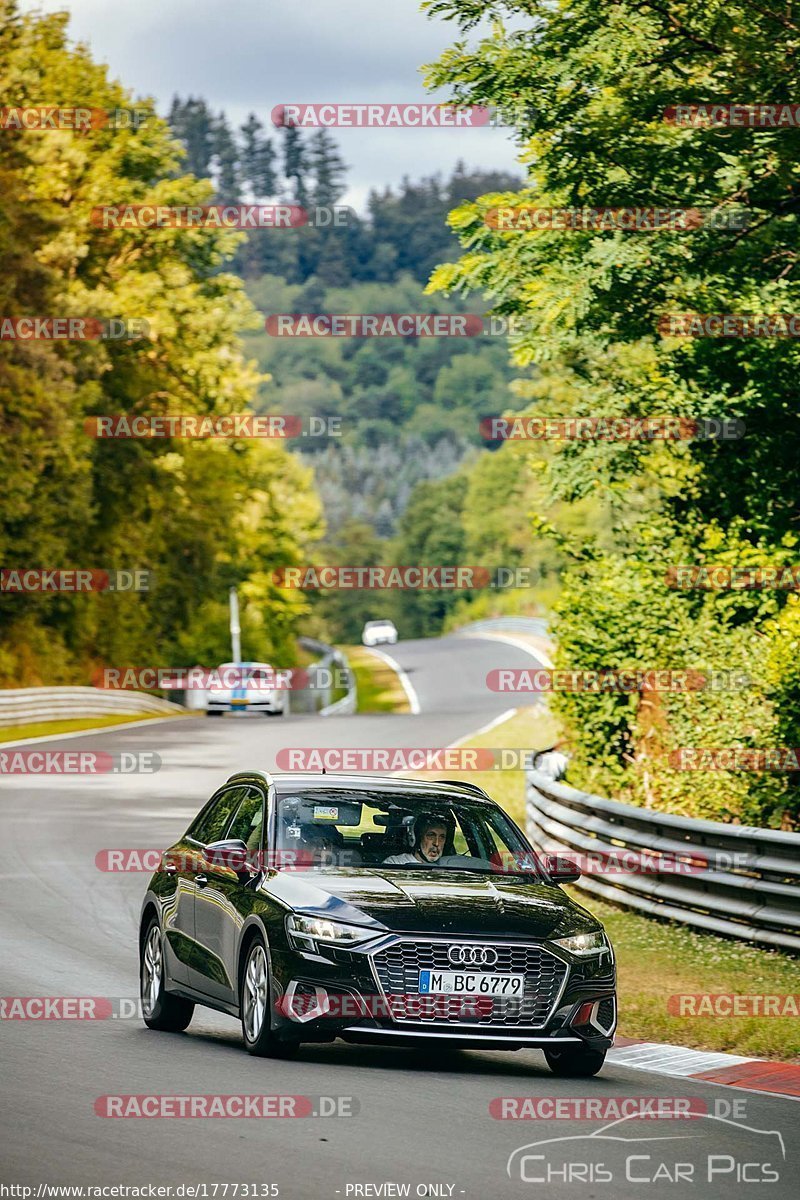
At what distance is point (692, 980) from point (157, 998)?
3825 millimetres

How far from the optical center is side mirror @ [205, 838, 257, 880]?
10.4 metres

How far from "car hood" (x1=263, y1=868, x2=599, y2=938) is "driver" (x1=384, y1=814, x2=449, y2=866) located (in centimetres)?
20

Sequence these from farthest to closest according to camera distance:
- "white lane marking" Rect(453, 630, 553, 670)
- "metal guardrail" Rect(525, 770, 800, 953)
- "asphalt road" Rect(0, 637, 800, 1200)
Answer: "white lane marking" Rect(453, 630, 553, 670)
"metal guardrail" Rect(525, 770, 800, 953)
"asphalt road" Rect(0, 637, 800, 1200)

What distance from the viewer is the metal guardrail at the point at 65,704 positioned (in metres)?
43.9

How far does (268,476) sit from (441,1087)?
68426mm

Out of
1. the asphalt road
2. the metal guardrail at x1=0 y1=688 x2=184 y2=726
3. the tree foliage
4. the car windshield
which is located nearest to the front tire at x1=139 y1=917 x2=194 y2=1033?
the asphalt road

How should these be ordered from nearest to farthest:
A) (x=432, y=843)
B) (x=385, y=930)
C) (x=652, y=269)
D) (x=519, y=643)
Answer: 1. (x=385, y=930)
2. (x=432, y=843)
3. (x=652, y=269)
4. (x=519, y=643)

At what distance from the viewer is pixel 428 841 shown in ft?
35.7

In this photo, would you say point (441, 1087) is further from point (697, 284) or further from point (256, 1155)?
point (697, 284)

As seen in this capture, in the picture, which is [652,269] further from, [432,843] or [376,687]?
[376,687]

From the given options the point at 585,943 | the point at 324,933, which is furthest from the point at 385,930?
the point at 585,943

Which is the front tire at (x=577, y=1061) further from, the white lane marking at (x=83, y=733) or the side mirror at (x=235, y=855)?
the white lane marking at (x=83, y=733)

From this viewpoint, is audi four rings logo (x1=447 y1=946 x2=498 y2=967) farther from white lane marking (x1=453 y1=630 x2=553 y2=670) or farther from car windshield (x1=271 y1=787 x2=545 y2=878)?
white lane marking (x1=453 y1=630 x2=553 y2=670)

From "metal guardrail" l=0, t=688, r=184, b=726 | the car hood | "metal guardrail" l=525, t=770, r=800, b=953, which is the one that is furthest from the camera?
"metal guardrail" l=0, t=688, r=184, b=726
